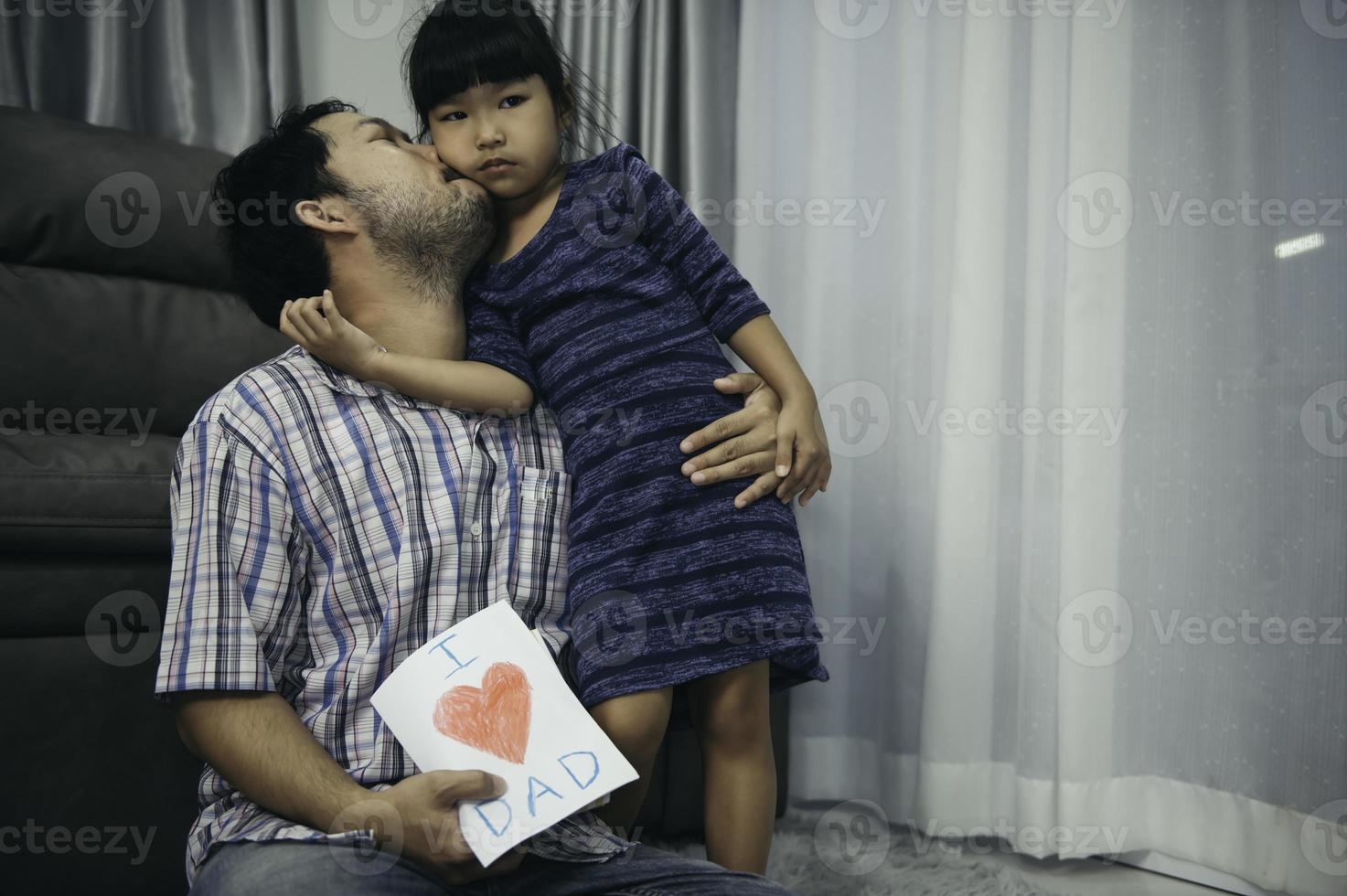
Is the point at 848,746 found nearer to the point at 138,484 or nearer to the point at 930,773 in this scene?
the point at 930,773

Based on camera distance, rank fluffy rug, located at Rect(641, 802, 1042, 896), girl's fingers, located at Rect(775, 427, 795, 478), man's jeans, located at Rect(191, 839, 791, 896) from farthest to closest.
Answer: fluffy rug, located at Rect(641, 802, 1042, 896)
girl's fingers, located at Rect(775, 427, 795, 478)
man's jeans, located at Rect(191, 839, 791, 896)

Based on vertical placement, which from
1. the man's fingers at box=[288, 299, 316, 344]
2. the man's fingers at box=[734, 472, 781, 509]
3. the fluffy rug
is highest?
the man's fingers at box=[288, 299, 316, 344]

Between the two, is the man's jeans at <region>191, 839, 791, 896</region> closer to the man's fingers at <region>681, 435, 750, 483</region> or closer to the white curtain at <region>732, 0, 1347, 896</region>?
the man's fingers at <region>681, 435, 750, 483</region>

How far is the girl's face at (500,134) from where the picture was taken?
3.85 ft

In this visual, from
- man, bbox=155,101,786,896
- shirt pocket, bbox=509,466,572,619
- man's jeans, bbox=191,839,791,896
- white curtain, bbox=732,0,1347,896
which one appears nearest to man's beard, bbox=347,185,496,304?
man, bbox=155,101,786,896

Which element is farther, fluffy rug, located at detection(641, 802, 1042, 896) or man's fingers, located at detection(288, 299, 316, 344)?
fluffy rug, located at detection(641, 802, 1042, 896)

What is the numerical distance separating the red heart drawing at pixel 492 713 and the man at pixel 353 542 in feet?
0.12

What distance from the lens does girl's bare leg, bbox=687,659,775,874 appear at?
1.05 meters

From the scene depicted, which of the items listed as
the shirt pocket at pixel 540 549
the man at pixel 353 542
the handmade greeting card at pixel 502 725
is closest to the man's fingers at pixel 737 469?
the man at pixel 353 542

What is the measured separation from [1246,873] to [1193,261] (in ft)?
3.31

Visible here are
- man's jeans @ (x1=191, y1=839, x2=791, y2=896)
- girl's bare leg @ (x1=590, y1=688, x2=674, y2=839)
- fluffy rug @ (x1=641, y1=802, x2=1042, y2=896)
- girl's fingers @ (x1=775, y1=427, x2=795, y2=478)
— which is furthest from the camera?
fluffy rug @ (x1=641, y1=802, x2=1042, y2=896)

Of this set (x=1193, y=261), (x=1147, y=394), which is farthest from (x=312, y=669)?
(x=1193, y=261)

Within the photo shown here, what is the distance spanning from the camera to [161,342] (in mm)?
1614

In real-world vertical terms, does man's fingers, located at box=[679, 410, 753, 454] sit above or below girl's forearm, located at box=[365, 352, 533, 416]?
below
